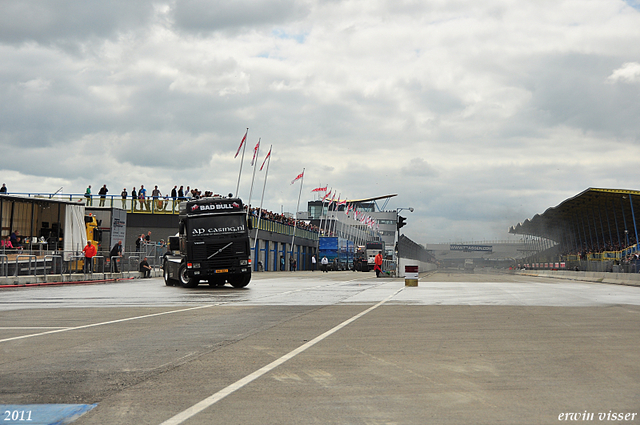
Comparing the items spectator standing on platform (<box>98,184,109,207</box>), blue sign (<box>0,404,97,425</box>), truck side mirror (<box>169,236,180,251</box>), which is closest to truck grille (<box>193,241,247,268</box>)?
truck side mirror (<box>169,236,180,251</box>)

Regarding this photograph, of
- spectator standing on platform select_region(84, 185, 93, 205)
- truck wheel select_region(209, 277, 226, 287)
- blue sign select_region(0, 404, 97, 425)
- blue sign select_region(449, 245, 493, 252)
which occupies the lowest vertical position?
blue sign select_region(0, 404, 97, 425)

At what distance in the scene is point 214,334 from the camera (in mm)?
11141

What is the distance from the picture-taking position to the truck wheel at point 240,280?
28.0 meters

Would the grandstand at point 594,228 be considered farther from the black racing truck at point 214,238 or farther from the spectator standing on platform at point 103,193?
the spectator standing on platform at point 103,193

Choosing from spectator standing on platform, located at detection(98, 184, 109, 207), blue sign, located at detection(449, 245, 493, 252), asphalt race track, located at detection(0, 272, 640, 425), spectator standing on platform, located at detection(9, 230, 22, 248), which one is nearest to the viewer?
asphalt race track, located at detection(0, 272, 640, 425)

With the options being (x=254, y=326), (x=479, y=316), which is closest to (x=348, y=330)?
(x=254, y=326)

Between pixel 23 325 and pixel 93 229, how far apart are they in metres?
27.9

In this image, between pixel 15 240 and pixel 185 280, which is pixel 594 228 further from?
pixel 15 240

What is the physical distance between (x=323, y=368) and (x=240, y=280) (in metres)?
20.8

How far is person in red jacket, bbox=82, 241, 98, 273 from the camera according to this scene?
33312mm

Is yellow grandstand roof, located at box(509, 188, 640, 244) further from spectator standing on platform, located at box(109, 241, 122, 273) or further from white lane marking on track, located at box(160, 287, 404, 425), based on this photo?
white lane marking on track, located at box(160, 287, 404, 425)

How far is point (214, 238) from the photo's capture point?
26.7 m

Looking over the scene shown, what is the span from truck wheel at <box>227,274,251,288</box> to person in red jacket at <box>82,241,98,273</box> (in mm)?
8856

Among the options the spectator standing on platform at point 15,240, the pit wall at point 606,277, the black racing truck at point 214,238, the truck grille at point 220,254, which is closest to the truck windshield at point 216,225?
the black racing truck at point 214,238
